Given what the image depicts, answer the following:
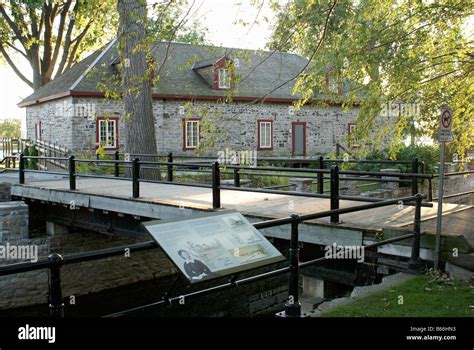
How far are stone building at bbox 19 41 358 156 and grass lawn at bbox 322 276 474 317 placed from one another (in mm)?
18079

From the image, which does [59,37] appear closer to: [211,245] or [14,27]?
[14,27]

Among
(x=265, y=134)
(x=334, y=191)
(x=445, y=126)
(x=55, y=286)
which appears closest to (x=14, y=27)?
(x=265, y=134)

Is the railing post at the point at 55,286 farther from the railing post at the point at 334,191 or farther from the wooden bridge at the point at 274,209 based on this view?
the railing post at the point at 334,191

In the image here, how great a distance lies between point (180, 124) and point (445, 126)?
823 inches

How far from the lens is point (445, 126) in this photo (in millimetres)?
8117

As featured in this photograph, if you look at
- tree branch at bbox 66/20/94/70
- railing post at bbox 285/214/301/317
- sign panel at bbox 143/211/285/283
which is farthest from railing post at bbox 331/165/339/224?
tree branch at bbox 66/20/94/70

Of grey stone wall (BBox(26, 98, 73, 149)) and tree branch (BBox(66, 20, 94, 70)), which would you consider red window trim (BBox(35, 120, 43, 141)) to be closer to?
grey stone wall (BBox(26, 98, 73, 149))

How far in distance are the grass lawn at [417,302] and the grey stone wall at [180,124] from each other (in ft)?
55.6

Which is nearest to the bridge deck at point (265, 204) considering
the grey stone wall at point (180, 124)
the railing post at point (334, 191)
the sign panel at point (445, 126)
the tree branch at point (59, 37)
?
the railing post at point (334, 191)

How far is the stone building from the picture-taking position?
2625 centimetres

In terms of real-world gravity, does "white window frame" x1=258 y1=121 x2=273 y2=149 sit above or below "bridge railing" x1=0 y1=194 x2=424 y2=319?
above

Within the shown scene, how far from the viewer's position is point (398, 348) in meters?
4.80

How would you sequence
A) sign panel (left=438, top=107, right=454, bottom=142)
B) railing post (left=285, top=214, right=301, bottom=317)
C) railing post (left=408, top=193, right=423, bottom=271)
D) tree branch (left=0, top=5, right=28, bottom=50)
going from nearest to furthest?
railing post (left=285, top=214, right=301, bottom=317) → railing post (left=408, top=193, right=423, bottom=271) → sign panel (left=438, top=107, right=454, bottom=142) → tree branch (left=0, top=5, right=28, bottom=50)

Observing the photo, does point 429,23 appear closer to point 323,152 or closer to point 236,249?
point 236,249
